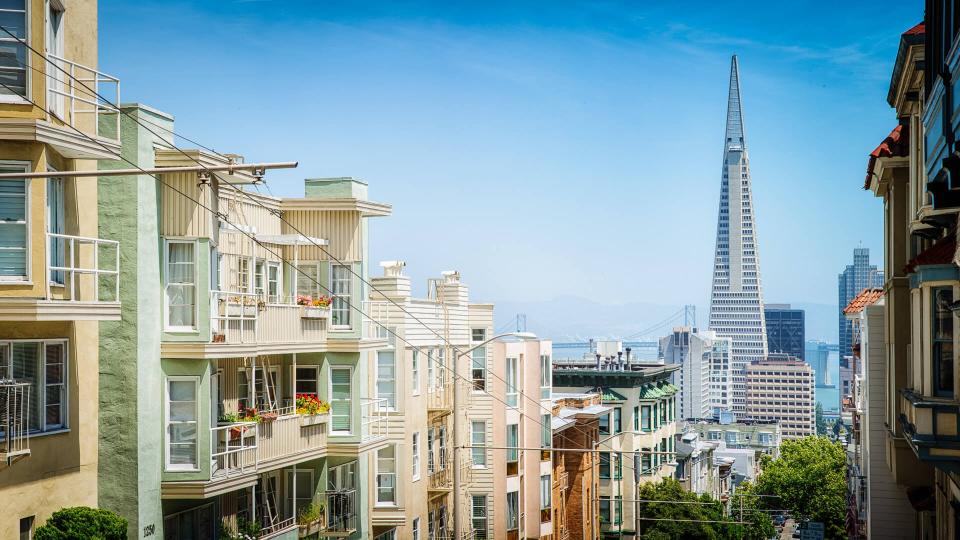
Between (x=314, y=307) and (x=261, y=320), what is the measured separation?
2958 millimetres

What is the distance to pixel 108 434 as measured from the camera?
22672 millimetres

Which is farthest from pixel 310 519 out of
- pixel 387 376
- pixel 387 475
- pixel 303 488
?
pixel 387 376

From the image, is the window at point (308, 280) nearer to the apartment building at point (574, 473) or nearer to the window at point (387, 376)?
the window at point (387, 376)

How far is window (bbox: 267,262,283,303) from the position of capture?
3101 centimetres

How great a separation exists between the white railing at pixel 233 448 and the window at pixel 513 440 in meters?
22.7

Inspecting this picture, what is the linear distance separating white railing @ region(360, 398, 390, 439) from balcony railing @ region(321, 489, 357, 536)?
1.67 m

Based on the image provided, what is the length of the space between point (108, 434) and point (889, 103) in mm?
18201

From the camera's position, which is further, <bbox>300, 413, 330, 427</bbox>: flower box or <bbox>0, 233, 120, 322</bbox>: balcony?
<bbox>300, 413, 330, 427</bbox>: flower box

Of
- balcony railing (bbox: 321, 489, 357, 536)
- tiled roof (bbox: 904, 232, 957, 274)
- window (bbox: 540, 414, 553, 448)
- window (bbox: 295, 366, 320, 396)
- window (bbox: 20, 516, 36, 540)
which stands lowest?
window (bbox: 540, 414, 553, 448)

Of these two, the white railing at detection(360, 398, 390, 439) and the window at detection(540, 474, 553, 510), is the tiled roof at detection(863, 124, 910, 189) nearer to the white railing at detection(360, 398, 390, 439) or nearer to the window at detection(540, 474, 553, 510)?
the white railing at detection(360, 398, 390, 439)

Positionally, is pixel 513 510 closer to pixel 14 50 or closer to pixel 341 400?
pixel 341 400

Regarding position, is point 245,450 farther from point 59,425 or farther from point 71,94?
point 71,94

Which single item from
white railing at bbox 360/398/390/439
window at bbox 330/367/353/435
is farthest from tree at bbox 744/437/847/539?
window at bbox 330/367/353/435

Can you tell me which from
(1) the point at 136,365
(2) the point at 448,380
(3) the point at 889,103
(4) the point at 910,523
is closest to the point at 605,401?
(2) the point at 448,380
